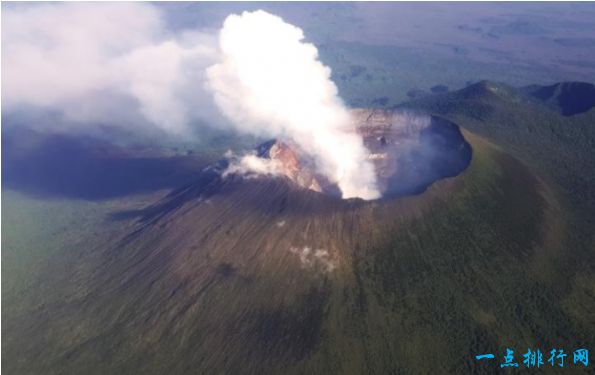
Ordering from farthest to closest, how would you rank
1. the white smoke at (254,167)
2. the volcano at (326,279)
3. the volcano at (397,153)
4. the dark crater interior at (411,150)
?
the dark crater interior at (411,150) < the volcano at (397,153) < the white smoke at (254,167) < the volcano at (326,279)

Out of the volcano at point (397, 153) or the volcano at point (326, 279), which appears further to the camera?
the volcano at point (397, 153)

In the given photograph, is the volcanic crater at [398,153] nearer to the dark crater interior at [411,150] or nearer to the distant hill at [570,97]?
the dark crater interior at [411,150]

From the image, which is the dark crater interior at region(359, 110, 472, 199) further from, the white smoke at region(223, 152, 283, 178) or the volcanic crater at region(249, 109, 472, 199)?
the white smoke at region(223, 152, 283, 178)

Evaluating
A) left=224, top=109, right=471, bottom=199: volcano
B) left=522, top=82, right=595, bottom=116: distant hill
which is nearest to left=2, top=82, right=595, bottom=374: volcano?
left=224, top=109, right=471, bottom=199: volcano

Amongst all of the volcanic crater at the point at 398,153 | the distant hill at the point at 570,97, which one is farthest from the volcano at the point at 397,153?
the distant hill at the point at 570,97

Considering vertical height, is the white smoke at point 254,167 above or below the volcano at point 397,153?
above

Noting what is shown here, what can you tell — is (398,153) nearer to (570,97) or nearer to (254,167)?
(254,167)

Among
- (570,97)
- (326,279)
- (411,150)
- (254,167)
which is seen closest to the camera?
(326,279)

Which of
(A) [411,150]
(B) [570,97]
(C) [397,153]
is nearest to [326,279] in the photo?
(C) [397,153]

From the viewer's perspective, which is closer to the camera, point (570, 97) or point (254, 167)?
point (254, 167)

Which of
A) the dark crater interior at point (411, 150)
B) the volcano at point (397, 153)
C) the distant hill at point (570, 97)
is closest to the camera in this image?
the volcano at point (397, 153)

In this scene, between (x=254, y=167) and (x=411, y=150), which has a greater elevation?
(x=254, y=167)
